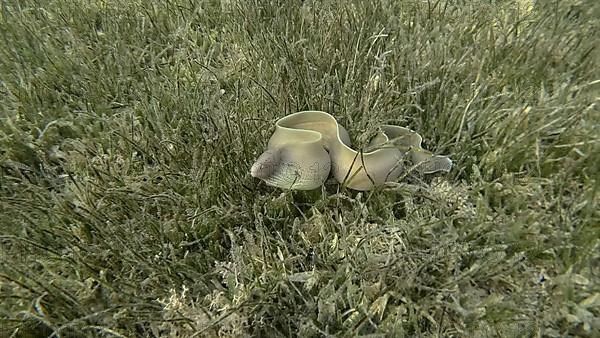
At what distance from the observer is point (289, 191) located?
70.1 inches

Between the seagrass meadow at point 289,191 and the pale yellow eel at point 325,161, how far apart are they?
0.25 ft

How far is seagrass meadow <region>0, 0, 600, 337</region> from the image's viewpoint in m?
1.55

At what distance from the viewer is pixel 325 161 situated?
1.80m

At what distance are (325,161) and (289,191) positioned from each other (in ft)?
0.59

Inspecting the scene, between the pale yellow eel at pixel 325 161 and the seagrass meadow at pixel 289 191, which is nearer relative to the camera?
the seagrass meadow at pixel 289 191

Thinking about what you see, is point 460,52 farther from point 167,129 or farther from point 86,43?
point 86,43

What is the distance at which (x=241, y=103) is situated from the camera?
213 cm

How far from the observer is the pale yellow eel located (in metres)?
1.76

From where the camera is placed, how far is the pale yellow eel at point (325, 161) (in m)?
1.76

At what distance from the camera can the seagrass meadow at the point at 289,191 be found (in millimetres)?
1553

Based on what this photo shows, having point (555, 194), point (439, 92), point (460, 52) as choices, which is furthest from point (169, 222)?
point (460, 52)

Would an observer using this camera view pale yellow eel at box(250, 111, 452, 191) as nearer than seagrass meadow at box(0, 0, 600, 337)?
No

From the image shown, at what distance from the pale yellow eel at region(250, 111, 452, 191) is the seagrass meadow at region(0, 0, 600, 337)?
0.25ft

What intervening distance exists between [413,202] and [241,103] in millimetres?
884
